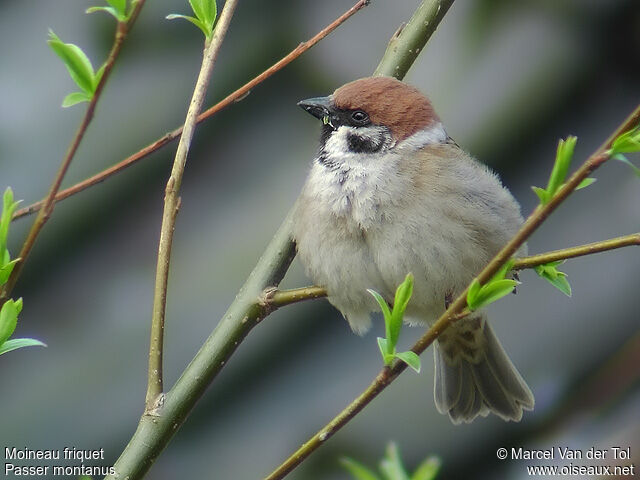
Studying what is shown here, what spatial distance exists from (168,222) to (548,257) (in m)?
0.51

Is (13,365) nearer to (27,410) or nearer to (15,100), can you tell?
(27,410)

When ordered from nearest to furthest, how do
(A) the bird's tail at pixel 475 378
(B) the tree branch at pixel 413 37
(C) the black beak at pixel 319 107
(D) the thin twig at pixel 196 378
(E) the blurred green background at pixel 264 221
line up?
(D) the thin twig at pixel 196 378, (B) the tree branch at pixel 413 37, (C) the black beak at pixel 319 107, (A) the bird's tail at pixel 475 378, (E) the blurred green background at pixel 264 221

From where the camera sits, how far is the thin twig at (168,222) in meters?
1.18

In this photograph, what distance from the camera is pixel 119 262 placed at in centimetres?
392

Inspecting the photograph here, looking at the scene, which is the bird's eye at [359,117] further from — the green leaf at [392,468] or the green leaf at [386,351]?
the green leaf at [392,468]

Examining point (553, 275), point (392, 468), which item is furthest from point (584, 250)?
point (392, 468)

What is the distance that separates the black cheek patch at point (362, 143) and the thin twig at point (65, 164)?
3.93ft

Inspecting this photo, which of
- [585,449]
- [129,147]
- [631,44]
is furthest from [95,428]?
[631,44]

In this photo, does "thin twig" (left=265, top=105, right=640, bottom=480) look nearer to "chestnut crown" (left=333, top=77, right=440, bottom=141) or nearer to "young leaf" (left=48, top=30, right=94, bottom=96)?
"young leaf" (left=48, top=30, right=94, bottom=96)

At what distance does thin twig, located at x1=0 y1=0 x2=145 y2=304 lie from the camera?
1.02 meters

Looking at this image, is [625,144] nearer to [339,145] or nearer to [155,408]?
[155,408]

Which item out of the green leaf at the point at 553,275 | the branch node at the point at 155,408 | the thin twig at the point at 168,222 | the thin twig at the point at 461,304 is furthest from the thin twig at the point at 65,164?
the green leaf at the point at 553,275

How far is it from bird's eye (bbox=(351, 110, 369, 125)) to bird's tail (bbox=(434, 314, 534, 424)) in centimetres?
63

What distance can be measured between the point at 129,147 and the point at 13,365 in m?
1.06
